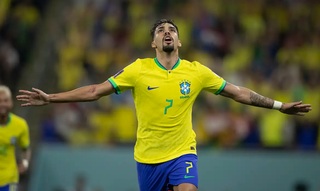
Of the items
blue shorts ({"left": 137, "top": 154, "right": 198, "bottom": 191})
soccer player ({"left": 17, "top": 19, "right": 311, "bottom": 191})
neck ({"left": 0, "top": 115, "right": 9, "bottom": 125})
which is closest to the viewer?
blue shorts ({"left": 137, "top": 154, "right": 198, "bottom": 191})

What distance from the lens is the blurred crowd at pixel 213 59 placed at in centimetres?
1284

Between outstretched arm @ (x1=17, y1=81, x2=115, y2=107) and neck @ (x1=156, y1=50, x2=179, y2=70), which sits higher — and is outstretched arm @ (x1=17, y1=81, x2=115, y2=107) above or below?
below

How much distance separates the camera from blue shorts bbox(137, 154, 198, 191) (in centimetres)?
655

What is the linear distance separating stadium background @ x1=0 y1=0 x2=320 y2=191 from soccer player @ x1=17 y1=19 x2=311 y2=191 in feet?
19.4

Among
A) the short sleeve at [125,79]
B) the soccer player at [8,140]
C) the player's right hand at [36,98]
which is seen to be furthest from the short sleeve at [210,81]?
the soccer player at [8,140]

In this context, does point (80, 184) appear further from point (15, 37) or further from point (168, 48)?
point (168, 48)

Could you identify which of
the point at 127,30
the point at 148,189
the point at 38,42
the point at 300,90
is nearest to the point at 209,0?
the point at 127,30

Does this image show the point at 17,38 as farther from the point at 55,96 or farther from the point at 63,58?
the point at 55,96

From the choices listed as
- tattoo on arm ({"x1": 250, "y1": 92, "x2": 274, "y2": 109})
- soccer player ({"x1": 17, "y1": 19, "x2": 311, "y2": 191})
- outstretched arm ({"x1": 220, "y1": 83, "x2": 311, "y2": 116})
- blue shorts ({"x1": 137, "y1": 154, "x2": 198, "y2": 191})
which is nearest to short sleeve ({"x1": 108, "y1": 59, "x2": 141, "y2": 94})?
soccer player ({"x1": 17, "y1": 19, "x2": 311, "y2": 191})

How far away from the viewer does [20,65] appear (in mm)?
13766

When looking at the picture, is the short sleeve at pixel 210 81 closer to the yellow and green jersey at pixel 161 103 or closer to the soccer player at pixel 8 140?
the yellow and green jersey at pixel 161 103

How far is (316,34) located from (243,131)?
14.0 ft

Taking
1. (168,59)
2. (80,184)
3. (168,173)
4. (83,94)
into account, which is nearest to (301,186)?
(80,184)

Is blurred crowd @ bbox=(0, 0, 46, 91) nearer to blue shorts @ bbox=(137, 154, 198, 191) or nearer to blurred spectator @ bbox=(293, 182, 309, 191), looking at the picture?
blurred spectator @ bbox=(293, 182, 309, 191)
